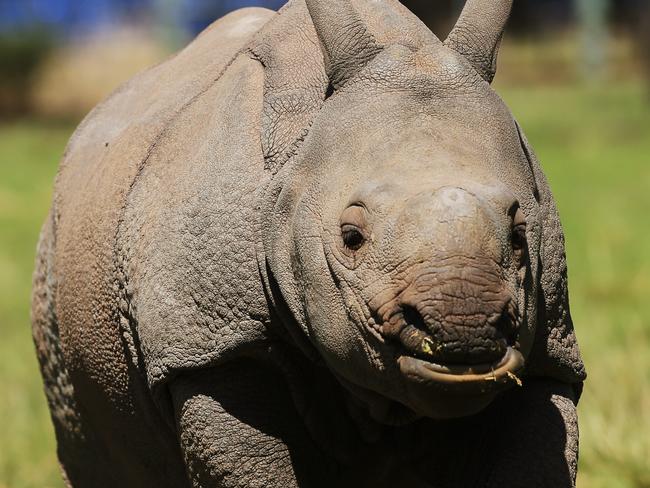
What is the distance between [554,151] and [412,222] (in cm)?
1099

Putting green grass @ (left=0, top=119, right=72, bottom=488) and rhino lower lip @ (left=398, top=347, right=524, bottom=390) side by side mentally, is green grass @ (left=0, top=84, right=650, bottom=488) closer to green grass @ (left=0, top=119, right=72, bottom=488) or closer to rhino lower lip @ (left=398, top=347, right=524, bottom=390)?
green grass @ (left=0, top=119, right=72, bottom=488)

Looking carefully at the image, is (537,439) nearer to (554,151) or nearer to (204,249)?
(204,249)

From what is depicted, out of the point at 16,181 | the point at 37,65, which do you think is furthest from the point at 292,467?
the point at 37,65

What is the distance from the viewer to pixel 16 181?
1257cm

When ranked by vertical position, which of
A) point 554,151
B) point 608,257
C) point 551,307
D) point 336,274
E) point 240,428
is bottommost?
point 240,428

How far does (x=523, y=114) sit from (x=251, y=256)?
1375 centimetres

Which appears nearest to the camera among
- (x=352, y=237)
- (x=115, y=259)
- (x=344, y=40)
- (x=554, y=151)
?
(x=352, y=237)

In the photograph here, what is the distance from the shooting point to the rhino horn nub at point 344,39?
112 inches

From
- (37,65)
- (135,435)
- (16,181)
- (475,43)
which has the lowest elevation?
(135,435)

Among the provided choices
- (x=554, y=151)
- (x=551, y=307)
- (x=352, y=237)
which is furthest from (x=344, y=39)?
(x=554, y=151)

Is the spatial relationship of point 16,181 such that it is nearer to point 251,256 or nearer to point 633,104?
point 633,104

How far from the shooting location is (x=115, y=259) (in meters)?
3.25

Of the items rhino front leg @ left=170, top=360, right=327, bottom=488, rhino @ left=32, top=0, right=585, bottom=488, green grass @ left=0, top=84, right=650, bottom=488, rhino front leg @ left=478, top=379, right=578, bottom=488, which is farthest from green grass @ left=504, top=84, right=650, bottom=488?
rhino front leg @ left=170, top=360, right=327, bottom=488

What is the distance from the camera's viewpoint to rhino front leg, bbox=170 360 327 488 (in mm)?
2941
